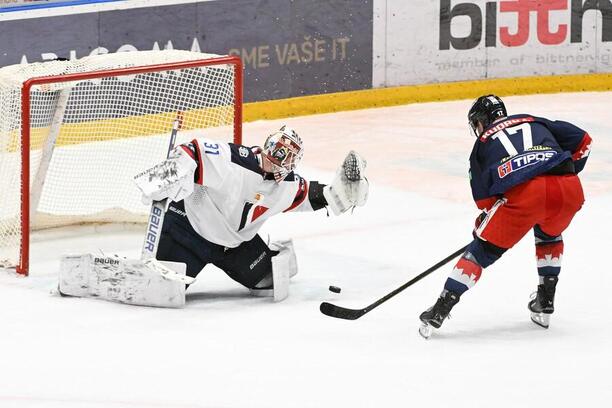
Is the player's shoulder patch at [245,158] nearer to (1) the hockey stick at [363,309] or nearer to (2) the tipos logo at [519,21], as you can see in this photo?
(1) the hockey stick at [363,309]

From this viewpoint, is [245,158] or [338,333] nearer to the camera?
[338,333]

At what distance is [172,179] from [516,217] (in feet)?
4.09

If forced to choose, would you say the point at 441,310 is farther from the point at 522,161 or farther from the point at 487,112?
the point at 487,112

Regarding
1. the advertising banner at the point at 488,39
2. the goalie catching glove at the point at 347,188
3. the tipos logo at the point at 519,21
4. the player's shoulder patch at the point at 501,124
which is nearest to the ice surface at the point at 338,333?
the goalie catching glove at the point at 347,188

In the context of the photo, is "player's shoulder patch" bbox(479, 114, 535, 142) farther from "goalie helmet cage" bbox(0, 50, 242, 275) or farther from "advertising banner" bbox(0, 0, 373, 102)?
"advertising banner" bbox(0, 0, 373, 102)

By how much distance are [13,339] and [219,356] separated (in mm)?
751

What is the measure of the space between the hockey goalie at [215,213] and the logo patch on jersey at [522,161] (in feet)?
2.62

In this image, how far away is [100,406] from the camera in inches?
154

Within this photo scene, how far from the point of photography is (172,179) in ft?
16.0

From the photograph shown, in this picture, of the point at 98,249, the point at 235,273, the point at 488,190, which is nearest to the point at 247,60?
the point at 98,249

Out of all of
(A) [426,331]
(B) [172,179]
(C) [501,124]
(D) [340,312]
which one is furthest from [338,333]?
(C) [501,124]

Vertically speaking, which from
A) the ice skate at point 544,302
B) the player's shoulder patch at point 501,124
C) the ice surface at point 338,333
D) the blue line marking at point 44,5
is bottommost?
the ice surface at point 338,333

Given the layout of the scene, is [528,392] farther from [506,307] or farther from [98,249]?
[98,249]

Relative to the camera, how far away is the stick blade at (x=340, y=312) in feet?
16.1
